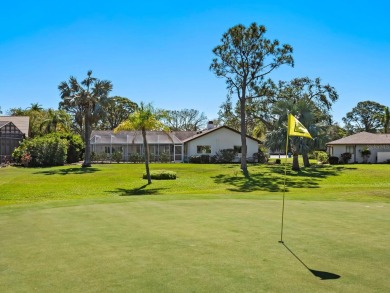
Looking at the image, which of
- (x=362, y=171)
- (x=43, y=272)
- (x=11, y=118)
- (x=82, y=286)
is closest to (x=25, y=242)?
(x=43, y=272)

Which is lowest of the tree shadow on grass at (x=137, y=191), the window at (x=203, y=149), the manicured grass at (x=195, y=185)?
the tree shadow on grass at (x=137, y=191)

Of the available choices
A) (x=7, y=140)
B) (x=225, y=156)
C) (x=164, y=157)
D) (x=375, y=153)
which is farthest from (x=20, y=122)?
(x=375, y=153)

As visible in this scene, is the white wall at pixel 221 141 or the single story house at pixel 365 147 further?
the white wall at pixel 221 141

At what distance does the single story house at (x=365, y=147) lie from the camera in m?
54.3

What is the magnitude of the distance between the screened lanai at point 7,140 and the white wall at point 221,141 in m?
23.6

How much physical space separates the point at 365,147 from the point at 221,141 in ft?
65.3

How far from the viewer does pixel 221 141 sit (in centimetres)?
5856

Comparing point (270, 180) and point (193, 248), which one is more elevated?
point (193, 248)

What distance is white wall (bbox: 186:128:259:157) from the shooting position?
5841 cm

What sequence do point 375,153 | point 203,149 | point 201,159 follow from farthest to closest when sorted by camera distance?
point 203,149
point 201,159
point 375,153

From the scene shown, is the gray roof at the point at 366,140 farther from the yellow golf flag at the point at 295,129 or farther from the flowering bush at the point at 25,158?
the yellow golf flag at the point at 295,129

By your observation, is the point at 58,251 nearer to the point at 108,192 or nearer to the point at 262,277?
the point at 262,277

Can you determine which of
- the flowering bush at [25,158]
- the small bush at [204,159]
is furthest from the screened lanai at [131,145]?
the flowering bush at [25,158]

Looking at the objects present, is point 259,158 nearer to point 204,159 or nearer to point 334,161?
point 204,159
